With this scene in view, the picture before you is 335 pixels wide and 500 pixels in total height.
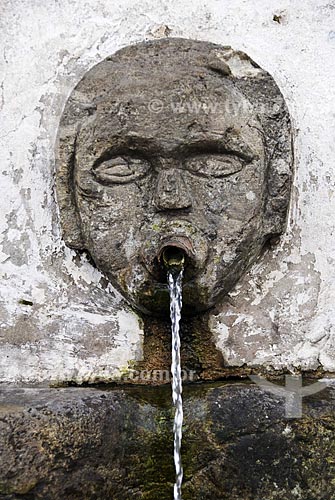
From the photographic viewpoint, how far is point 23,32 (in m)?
2.26

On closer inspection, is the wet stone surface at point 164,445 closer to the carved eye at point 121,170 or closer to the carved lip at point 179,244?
the carved lip at point 179,244

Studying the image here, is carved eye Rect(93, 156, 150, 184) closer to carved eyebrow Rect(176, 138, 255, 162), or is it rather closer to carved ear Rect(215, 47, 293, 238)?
carved eyebrow Rect(176, 138, 255, 162)

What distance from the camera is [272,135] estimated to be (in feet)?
6.72

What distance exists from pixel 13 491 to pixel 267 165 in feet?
3.07

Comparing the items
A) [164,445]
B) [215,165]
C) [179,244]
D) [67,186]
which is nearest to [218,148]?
[215,165]

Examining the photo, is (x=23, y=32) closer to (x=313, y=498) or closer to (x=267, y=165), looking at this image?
(x=267, y=165)

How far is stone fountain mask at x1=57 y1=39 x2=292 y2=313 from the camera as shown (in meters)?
1.94

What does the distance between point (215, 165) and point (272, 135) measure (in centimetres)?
17

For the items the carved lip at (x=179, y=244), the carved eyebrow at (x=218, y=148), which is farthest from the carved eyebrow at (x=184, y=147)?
the carved lip at (x=179, y=244)

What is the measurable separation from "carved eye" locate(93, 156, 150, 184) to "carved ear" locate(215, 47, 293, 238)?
0.96 ft

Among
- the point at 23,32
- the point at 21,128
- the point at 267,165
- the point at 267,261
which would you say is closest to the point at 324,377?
the point at 267,261
